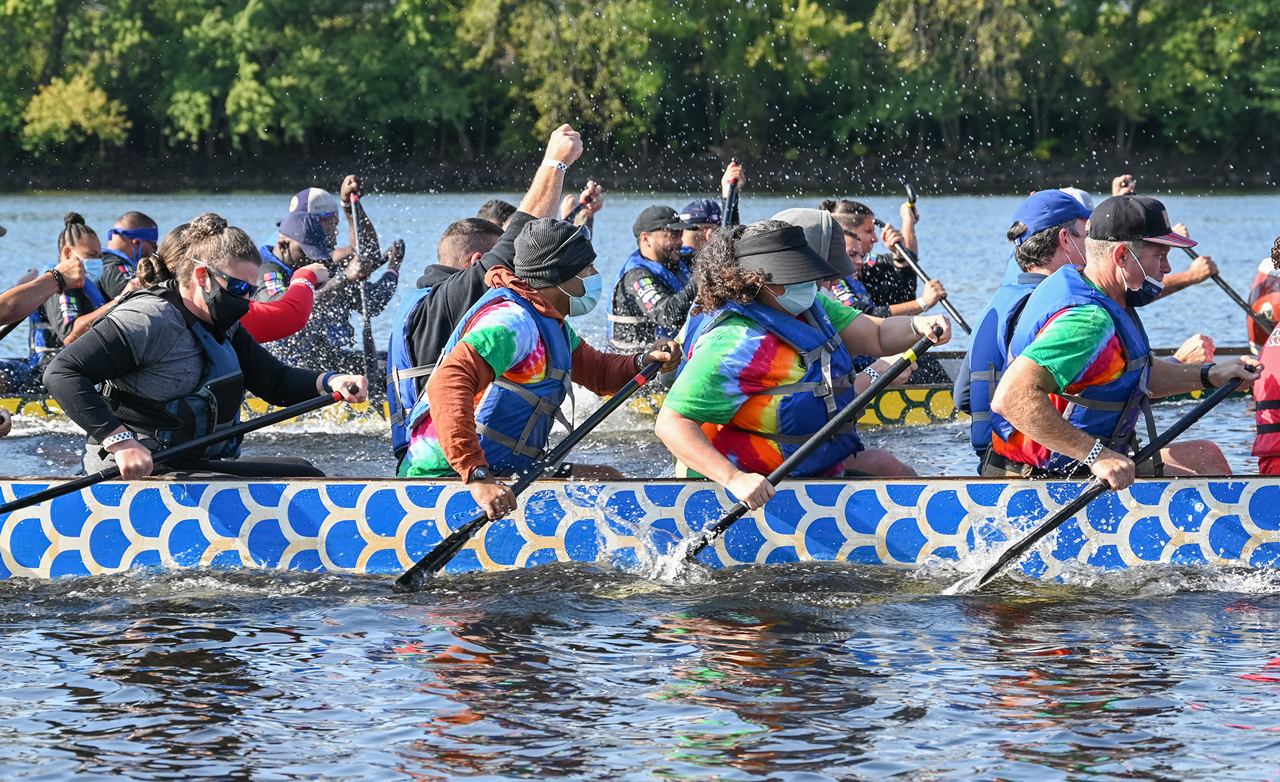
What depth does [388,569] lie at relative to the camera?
714 centimetres

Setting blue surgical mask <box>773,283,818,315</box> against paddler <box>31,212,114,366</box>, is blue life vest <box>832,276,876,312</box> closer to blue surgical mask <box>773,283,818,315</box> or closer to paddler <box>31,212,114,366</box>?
blue surgical mask <box>773,283,818,315</box>

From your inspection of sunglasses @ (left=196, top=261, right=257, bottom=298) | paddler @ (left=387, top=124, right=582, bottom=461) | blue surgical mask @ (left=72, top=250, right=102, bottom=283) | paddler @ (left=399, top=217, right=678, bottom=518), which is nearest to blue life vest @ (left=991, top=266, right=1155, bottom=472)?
paddler @ (left=399, top=217, right=678, bottom=518)

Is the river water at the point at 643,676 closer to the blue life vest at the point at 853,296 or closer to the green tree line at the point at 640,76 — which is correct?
the blue life vest at the point at 853,296

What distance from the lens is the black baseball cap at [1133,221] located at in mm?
6270

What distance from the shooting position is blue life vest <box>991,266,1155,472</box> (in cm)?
629

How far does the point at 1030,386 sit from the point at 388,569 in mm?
2927

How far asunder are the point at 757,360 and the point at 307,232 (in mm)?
5936

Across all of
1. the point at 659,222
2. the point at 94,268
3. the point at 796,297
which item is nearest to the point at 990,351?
the point at 796,297

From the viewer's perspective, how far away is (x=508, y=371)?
6609 mm

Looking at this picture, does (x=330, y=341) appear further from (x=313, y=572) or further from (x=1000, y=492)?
(x=1000, y=492)

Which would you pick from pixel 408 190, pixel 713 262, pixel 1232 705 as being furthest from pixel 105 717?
pixel 408 190

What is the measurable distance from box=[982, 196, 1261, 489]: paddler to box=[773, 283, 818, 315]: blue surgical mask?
2.74 ft

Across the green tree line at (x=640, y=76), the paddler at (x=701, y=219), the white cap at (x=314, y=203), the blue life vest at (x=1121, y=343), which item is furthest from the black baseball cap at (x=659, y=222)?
the green tree line at (x=640, y=76)

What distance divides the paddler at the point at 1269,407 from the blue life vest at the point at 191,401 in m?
4.49
